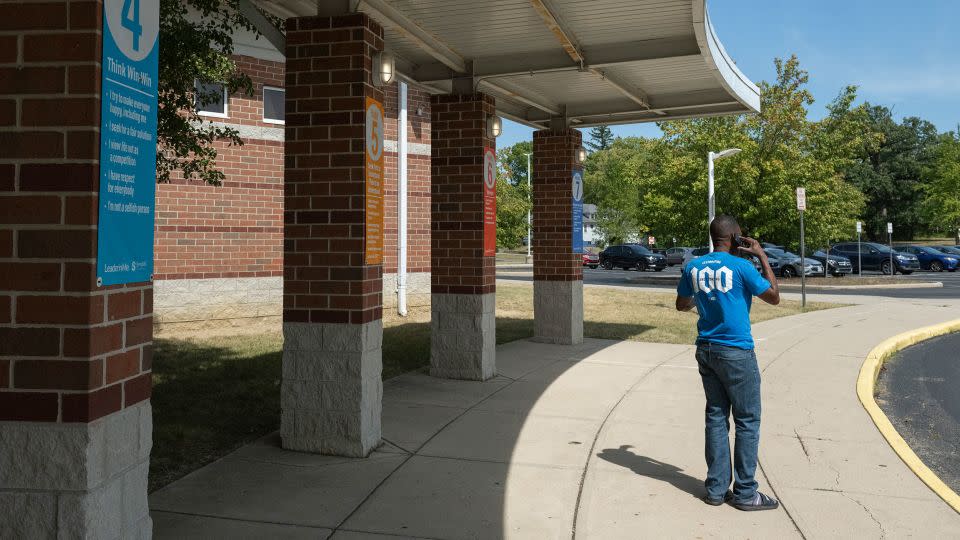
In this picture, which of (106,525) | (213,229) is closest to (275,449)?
(106,525)

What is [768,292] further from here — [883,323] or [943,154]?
[943,154]

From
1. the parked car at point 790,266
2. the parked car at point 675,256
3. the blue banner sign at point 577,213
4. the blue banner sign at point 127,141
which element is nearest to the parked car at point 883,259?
the parked car at point 790,266

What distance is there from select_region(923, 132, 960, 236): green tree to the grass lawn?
144 feet

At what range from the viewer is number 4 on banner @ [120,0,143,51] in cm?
319

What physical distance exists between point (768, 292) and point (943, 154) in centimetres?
6410

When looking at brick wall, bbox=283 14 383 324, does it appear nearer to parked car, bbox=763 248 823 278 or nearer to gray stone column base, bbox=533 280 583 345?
gray stone column base, bbox=533 280 583 345


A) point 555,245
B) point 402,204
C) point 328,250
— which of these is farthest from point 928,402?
point 402,204

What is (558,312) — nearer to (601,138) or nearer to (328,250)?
(328,250)

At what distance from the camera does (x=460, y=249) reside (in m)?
9.49

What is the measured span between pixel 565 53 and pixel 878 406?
5392 mm

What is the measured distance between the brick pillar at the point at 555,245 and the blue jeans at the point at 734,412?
23.3ft

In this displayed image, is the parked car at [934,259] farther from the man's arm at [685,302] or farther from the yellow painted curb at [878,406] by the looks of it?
the man's arm at [685,302]

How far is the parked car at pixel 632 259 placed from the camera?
4569 centimetres

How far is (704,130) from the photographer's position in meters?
31.8
